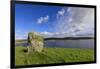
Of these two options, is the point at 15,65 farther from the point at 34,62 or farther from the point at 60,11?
the point at 60,11

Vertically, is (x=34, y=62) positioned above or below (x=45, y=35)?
below

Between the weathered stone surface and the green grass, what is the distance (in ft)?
0.17

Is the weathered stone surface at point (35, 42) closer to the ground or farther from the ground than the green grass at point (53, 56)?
farther from the ground

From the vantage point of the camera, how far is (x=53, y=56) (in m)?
2.39

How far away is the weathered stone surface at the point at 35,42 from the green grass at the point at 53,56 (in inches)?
2.1

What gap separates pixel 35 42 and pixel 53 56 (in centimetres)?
28

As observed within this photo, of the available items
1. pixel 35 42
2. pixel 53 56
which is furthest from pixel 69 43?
pixel 35 42

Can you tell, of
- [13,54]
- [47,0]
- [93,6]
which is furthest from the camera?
[93,6]

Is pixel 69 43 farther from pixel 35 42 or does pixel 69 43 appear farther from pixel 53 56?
pixel 35 42

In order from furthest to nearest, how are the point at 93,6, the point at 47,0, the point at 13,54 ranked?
the point at 93,6
the point at 47,0
the point at 13,54

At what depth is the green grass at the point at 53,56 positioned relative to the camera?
2262 mm

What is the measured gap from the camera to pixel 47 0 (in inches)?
93.0

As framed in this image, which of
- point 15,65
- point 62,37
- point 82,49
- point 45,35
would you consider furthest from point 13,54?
point 82,49

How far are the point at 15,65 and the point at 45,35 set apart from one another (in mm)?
488
